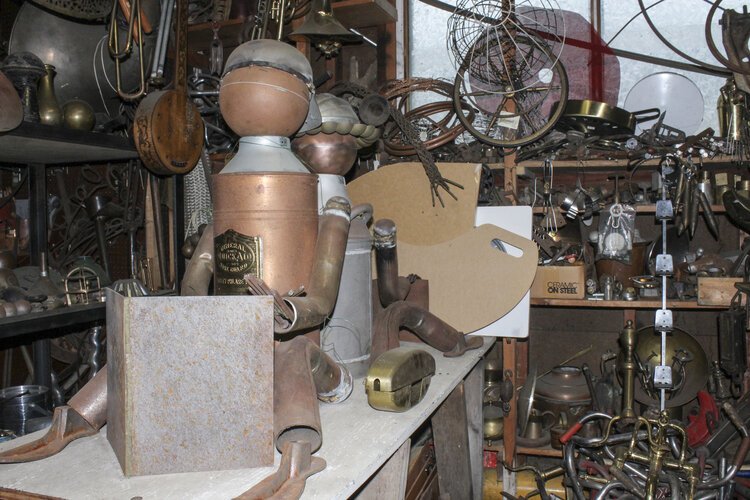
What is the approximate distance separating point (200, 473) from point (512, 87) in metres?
2.06

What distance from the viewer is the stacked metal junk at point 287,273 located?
3.81ft

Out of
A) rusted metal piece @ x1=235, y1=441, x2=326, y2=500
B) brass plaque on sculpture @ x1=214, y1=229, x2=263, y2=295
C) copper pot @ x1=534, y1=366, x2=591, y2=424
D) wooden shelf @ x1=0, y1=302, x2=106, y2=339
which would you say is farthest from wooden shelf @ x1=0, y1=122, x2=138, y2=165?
copper pot @ x1=534, y1=366, x2=591, y2=424

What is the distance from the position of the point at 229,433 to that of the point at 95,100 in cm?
184

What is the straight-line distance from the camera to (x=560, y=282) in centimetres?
262

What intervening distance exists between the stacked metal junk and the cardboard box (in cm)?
105

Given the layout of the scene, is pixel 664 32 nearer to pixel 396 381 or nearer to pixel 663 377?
pixel 663 377

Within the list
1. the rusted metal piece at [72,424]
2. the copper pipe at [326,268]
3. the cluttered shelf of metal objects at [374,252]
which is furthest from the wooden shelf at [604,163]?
the rusted metal piece at [72,424]

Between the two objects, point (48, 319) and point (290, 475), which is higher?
point (48, 319)

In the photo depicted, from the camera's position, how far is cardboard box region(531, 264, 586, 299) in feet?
8.52

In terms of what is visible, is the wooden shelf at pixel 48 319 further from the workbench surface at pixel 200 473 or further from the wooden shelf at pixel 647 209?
the wooden shelf at pixel 647 209

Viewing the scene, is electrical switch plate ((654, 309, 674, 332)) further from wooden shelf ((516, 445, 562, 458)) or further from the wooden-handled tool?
the wooden-handled tool

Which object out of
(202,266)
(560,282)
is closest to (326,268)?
(202,266)

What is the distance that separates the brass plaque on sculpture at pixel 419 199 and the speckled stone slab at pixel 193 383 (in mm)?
1449

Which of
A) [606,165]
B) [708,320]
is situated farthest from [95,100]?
[708,320]
